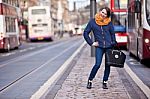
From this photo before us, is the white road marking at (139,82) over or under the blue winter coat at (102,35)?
under

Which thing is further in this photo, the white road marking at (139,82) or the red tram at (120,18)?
the red tram at (120,18)

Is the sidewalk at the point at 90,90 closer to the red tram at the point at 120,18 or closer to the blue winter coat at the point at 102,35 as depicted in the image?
the blue winter coat at the point at 102,35

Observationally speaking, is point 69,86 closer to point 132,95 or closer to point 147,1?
point 132,95

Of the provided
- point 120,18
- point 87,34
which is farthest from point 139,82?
point 120,18

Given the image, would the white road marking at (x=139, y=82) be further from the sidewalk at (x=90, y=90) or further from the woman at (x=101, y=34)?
the woman at (x=101, y=34)

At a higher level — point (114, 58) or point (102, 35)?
point (102, 35)

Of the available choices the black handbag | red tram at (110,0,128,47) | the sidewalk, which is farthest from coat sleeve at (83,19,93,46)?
red tram at (110,0,128,47)

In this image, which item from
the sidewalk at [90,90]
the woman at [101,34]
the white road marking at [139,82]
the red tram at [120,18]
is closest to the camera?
the sidewalk at [90,90]

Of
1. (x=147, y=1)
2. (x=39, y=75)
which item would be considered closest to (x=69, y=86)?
(x=39, y=75)

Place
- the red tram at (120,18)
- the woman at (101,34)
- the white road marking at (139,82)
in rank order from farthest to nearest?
the red tram at (120,18), the woman at (101,34), the white road marking at (139,82)

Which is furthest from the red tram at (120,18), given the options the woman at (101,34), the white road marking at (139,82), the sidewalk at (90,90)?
the woman at (101,34)

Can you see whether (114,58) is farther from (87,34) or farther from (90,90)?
(90,90)

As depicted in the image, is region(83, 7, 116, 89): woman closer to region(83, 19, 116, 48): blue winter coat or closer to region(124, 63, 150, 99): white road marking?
region(83, 19, 116, 48): blue winter coat

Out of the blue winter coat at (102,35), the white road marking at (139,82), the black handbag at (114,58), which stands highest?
the blue winter coat at (102,35)
